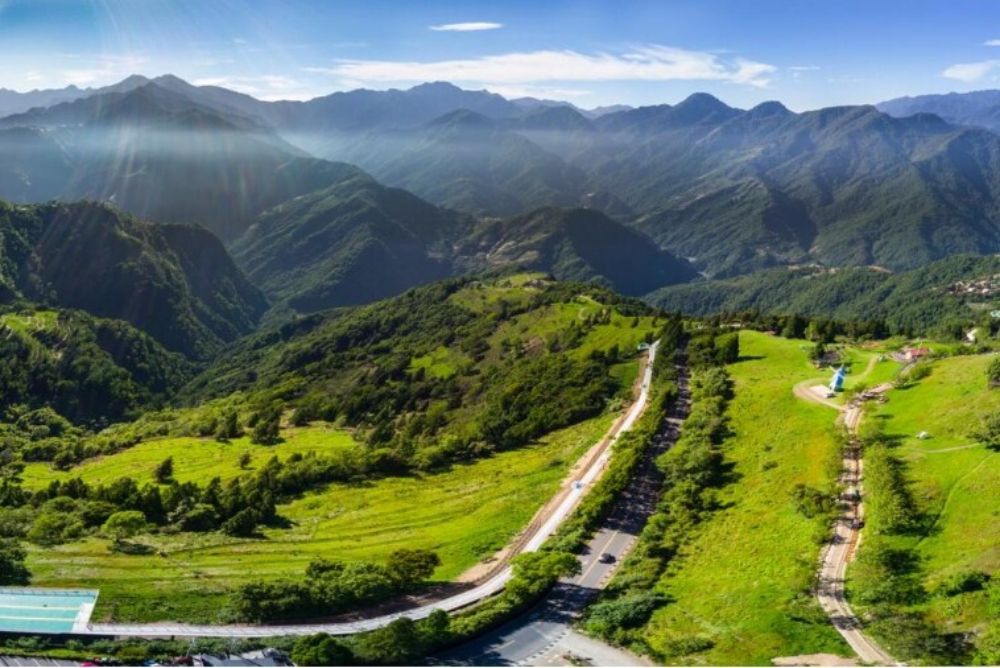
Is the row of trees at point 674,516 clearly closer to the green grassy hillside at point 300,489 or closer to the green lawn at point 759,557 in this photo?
the green lawn at point 759,557

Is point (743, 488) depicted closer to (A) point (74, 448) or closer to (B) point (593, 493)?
(B) point (593, 493)

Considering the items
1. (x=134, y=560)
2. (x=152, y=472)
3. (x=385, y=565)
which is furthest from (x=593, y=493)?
(x=152, y=472)

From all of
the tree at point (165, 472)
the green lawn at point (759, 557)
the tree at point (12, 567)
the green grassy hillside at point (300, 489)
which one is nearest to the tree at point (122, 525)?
the green grassy hillside at point (300, 489)

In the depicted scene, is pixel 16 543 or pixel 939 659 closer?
pixel 939 659

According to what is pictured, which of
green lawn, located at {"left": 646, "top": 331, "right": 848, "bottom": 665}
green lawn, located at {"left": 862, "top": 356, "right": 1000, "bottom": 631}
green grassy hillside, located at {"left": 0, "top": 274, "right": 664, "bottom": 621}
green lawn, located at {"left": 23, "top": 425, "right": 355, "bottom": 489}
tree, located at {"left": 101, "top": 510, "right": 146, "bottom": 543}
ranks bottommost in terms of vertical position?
green lawn, located at {"left": 23, "top": 425, "right": 355, "bottom": 489}

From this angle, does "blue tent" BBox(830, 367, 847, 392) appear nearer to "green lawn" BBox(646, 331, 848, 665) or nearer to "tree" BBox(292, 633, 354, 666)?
"green lawn" BBox(646, 331, 848, 665)

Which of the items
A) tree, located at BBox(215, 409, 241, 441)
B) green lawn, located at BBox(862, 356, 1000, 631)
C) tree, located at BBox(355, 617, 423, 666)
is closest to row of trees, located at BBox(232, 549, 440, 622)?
tree, located at BBox(355, 617, 423, 666)
